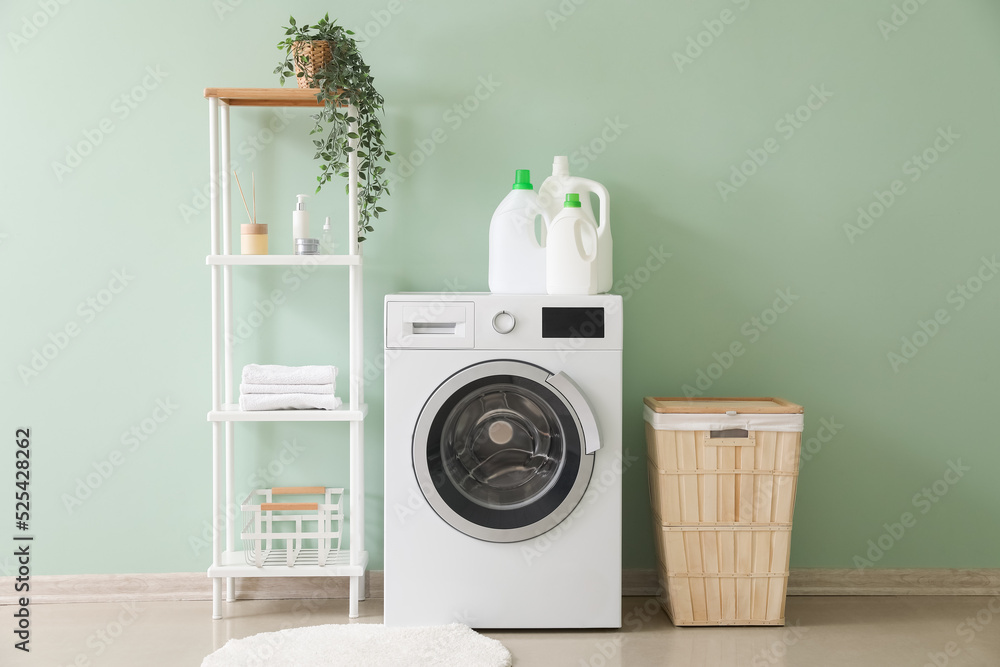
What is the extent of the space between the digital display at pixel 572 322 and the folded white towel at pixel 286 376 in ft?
2.31

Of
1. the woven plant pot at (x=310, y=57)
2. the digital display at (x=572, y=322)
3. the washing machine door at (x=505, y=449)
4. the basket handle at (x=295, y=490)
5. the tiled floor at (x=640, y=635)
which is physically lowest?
the tiled floor at (x=640, y=635)

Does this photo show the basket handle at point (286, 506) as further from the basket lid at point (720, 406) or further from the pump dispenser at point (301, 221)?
the basket lid at point (720, 406)

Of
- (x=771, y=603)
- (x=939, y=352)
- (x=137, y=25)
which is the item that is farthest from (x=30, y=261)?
(x=939, y=352)

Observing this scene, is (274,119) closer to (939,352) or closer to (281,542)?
(281,542)

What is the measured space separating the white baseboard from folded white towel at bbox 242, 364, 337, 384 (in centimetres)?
71

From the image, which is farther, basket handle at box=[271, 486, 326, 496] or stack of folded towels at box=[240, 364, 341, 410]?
basket handle at box=[271, 486, 326, 496]

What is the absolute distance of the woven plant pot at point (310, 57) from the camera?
92.9 inches

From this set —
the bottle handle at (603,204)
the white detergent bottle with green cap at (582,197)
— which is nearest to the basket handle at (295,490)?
the white detergent bottle with green cap at (582,197)

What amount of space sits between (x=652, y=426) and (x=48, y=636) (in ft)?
6.34

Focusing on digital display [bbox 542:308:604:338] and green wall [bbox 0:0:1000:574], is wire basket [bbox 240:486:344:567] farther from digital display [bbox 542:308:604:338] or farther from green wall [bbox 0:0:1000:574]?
digital display [bbox 542:308:604:338]

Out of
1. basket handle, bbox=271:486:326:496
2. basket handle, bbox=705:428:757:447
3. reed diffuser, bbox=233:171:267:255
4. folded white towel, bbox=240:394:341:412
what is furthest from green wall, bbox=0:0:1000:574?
basket handle, bbox=705:428:757:447

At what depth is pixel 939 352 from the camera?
107 inches

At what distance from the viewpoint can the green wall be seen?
261 centimetres

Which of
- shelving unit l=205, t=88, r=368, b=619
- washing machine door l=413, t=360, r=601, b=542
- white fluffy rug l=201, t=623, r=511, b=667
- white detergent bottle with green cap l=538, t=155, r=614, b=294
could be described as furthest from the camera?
white detergent bottle with green cap l=538, t=155, r=614, b=294
